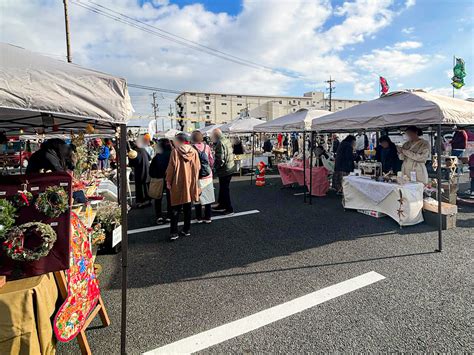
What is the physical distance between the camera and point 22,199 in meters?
1.76

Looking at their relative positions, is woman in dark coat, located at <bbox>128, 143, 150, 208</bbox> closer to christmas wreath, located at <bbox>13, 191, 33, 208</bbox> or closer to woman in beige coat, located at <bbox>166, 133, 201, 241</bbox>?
woman in beige coat, located at <bbox>166, 133, 201, 241</bbox>

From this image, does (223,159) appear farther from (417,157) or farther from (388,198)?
(417,157)

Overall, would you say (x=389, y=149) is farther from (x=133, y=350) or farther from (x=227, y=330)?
(x=133, y=350)

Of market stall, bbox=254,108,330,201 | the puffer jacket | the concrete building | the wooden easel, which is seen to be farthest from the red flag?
the concrete building

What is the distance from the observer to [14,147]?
54.2 ft

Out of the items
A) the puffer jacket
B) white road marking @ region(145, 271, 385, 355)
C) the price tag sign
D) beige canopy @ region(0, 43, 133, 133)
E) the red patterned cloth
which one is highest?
beige canopy @ region(0, 43, 133, 133)

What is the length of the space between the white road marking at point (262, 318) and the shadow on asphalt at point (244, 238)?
0.55m

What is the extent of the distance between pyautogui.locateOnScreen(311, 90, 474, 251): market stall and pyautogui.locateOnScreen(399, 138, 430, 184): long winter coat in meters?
0.30

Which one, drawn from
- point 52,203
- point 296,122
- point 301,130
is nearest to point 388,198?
point 301,130

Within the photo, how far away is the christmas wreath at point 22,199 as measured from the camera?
68.7 inches

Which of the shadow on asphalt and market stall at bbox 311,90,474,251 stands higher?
market stall at bbox 311,90,474,251

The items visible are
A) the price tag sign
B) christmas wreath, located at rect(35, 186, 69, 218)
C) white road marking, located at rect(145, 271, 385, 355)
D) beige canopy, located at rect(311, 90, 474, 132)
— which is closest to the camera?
christmas wreath, located at rect(35, 186, 69, 218)

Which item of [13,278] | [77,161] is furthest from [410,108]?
[77,161]

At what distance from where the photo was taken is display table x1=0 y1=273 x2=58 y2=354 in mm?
1448
